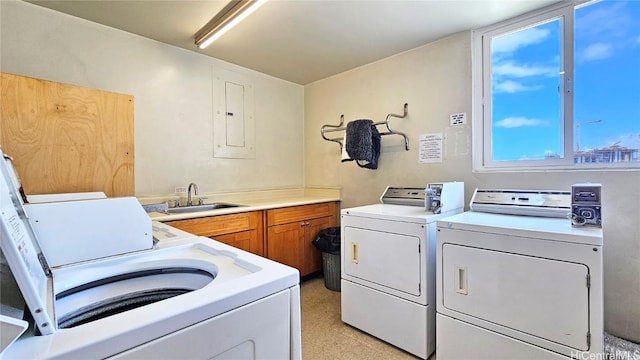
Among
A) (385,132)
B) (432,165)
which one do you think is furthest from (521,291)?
(385,132)

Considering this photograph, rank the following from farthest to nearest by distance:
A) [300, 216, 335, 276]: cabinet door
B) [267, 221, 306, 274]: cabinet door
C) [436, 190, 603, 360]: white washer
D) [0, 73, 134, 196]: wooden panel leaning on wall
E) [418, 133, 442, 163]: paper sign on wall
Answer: [300, 216, 335, 276]: cabinet door, [267, 221, 306, 274]: cabinet door, [418, 133, 442, 163]: paper sign on wall, [0, 73, 134, 196]: wooden panel leaning on wall, [436, 190, 603, 360]: white washer

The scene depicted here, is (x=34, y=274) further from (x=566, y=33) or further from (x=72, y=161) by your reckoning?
(x=566, y=33)

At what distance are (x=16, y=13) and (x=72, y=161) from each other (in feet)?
3.64

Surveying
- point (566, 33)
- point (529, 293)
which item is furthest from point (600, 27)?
point (529, 293)

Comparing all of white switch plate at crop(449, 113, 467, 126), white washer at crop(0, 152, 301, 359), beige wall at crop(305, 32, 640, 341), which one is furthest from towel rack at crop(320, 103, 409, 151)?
white washer at crop(0, 152, 301, 359)

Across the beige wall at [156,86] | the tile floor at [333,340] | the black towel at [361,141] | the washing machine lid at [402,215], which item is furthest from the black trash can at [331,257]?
the beige wall at [156,86]

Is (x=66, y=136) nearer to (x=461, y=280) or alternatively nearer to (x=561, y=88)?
(x=461, y=280)

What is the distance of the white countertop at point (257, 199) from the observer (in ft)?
7.32

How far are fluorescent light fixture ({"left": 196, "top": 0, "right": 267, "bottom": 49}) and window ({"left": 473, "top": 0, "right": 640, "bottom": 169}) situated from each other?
6.35 ft

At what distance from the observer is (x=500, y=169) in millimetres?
2359

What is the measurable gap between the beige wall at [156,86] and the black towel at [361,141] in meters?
1.15

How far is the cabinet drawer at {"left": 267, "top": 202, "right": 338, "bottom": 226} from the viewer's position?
9.14ft

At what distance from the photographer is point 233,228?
2.47 meters

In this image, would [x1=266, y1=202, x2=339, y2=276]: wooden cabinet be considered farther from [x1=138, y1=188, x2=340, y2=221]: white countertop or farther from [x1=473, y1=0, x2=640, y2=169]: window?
[x1=473, y1=0, x2=640, y2=169]: window
